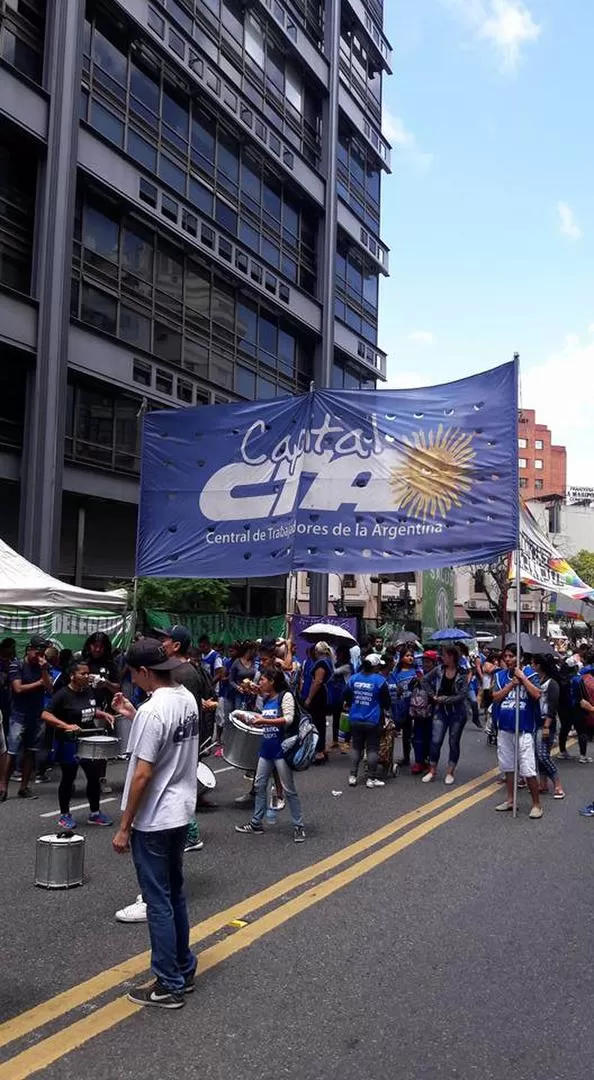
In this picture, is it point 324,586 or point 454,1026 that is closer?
point 454,1026

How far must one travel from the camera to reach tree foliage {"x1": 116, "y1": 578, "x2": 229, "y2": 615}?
21.7 metres

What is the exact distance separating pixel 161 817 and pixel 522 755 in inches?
226

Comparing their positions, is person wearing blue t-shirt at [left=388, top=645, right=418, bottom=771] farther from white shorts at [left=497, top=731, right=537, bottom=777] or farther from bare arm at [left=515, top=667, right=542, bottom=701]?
bare arm at [left=515, top=667, right=542, bottom=701]

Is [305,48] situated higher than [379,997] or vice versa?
[305,48]

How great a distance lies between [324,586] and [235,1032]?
93.7ft

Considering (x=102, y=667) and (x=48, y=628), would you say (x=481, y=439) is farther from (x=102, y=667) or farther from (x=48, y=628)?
(x=48, y=628)

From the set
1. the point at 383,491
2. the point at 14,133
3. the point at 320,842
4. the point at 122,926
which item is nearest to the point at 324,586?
the point at 14,133

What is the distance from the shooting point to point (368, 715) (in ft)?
37.0

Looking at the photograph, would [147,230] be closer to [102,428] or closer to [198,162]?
[198,162]

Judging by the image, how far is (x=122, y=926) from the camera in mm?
5855

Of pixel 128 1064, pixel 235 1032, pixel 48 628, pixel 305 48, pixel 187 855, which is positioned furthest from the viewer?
pixel 305 48

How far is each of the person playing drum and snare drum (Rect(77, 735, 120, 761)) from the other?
0.64 ft

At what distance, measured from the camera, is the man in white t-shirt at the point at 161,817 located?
15.2ft

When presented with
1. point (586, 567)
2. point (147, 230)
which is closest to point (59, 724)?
point (147, 230)
